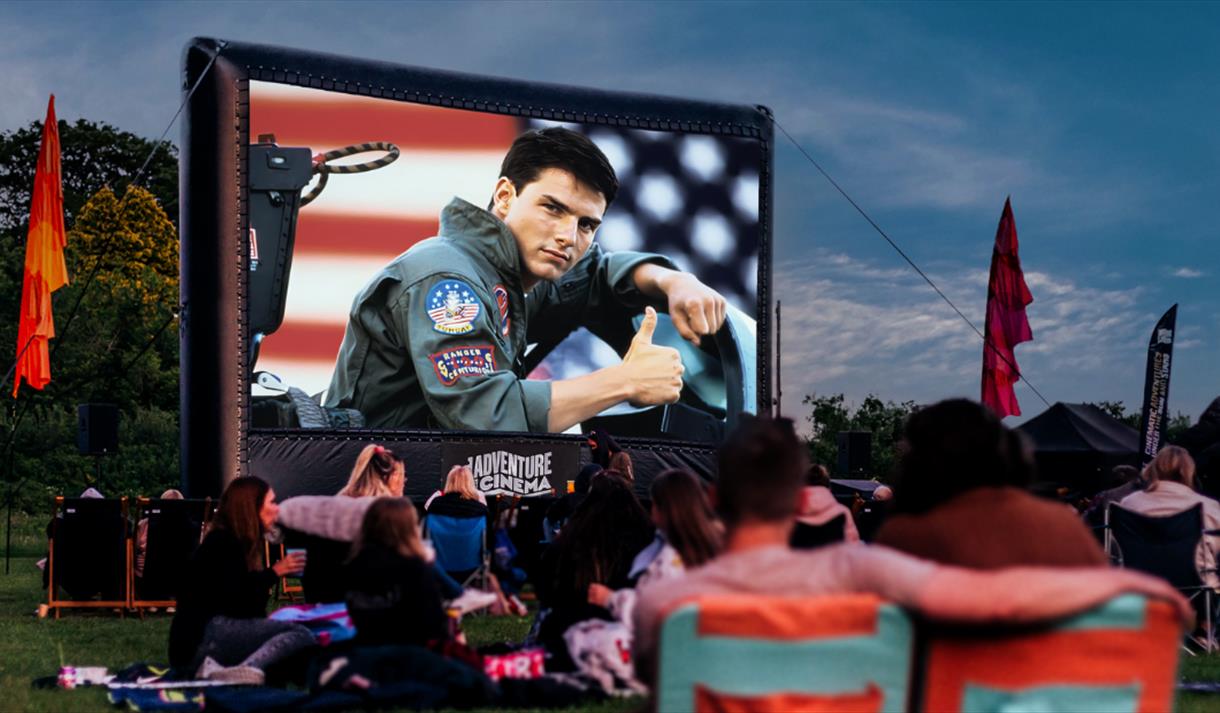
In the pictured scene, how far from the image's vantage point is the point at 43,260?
1383cm

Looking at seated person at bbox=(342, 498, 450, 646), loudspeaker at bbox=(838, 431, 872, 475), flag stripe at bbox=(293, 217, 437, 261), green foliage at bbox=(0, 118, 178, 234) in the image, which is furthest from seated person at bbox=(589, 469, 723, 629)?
green foliage at bbox=(0, 118, 178, 234)

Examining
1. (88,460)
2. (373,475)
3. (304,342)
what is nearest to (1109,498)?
(373,475)

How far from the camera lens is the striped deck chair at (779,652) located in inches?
102

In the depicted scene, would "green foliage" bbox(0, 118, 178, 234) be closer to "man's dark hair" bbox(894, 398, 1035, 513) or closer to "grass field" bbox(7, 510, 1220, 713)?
"grass field" bbox(7, 510, 1220, 713)

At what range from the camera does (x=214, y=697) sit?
649 centimetres

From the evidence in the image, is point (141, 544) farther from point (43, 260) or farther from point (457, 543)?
point (43, 260)

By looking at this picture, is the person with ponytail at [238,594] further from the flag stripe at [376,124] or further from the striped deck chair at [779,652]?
the flag stripe at [376,124]

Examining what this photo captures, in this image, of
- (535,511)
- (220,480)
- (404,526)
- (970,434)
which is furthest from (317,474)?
(970,434)

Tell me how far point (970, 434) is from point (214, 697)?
444cm

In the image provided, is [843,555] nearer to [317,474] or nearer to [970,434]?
[970,434]

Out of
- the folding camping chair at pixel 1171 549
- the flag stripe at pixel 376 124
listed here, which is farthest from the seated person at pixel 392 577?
the flag stripe at pixel 376 124

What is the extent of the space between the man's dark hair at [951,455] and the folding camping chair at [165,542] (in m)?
9.35

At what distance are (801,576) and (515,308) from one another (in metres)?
12.2

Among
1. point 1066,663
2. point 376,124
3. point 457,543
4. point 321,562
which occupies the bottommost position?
point 457,543
